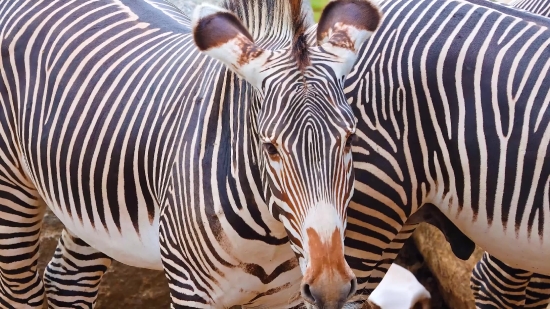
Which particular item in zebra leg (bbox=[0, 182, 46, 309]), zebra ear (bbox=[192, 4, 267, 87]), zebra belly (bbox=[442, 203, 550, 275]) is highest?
zebra ear (bbox=[192, 4, 267, 87])

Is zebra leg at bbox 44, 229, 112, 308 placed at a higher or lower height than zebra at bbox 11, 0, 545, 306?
lower

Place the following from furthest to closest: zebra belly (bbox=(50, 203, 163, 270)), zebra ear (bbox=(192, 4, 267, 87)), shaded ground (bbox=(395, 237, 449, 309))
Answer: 1. shaded ground (bbox=(395, 237, 449, 309))
2. zebra belly (bbox=(50, 203, 163, 270))
3. zebra ear (bbox=(192, 4, 267, 87))

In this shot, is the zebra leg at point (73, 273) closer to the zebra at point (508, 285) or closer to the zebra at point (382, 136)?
the zebra at point (382, 136)

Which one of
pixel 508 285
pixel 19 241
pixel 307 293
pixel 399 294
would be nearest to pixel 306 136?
pixel 307 293

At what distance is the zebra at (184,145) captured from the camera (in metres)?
2.34

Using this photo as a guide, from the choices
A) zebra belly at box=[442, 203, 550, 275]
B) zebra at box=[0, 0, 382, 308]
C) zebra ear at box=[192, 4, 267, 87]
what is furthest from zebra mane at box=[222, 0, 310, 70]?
zebra belly at box=[442, 203, 550, 275]

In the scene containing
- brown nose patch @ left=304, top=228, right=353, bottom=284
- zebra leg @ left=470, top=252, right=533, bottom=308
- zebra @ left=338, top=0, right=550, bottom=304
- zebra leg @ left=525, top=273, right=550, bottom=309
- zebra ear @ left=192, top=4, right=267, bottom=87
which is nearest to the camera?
brown nose patch @ left=304, top=228, right=353, bottom=284

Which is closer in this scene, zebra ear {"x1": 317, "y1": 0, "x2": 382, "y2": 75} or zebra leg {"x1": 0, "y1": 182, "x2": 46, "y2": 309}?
zebra ear {"x1": 317, "y1": 0, "x2": 382, "y2": 75}

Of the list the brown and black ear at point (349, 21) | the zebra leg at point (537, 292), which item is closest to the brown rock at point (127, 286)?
the zebra leg at point (537, 292)

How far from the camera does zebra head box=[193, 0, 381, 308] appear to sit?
228 centimetres

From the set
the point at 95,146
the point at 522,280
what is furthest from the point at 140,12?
the point at 522,280

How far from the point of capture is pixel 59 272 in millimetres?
4059

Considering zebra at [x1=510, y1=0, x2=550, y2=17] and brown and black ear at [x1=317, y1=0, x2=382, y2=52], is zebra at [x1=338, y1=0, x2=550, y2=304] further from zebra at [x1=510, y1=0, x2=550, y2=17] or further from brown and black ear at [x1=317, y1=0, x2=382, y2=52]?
zebra at [x1=510, y1=0, x2=550, y2=17]

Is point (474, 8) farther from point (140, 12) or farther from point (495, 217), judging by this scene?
point (140, 12)
